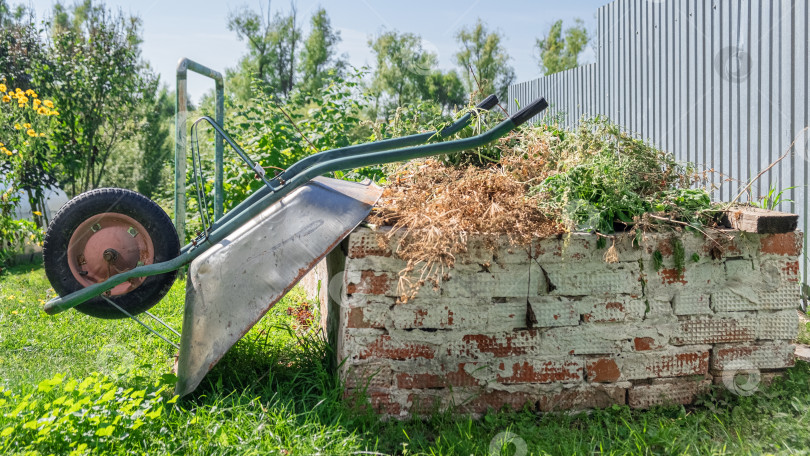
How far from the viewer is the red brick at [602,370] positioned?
2887 millimetres

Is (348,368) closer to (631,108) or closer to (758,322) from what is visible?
(758,322)

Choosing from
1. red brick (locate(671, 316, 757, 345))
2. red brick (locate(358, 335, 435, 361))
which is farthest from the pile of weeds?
red brick (locate(358, 335, 435, 361))

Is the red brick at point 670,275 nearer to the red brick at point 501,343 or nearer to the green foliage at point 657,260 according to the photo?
the green foliage at point 657,260

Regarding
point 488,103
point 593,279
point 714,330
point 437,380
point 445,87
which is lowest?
point 437,380

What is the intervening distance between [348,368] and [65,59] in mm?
9653

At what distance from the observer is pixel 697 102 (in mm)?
6074

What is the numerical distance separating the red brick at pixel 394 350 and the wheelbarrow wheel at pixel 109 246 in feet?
3.73

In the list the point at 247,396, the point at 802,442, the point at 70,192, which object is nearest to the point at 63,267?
the point at 247,396

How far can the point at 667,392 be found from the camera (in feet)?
9.74

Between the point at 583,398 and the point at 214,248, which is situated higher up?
the point at 214,248

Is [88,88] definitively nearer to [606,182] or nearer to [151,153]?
[151,153]

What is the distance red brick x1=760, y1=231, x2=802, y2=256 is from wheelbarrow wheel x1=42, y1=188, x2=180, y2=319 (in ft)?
9.98

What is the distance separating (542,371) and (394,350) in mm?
753

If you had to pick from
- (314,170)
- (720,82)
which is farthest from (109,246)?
(720,82)
